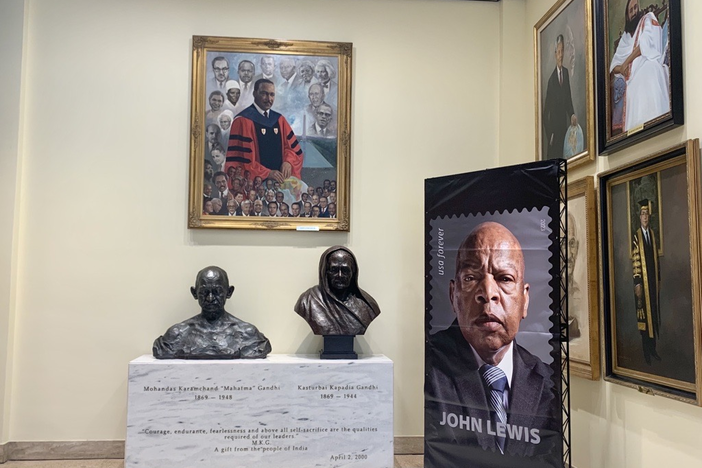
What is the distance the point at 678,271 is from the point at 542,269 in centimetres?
99

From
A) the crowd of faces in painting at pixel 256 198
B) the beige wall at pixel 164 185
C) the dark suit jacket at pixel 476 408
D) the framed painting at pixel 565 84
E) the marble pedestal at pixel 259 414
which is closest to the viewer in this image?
the dark suit jacket at pixel 476 408

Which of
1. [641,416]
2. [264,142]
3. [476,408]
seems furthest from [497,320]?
[264,142]

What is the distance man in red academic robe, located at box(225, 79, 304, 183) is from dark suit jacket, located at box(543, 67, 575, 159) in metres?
2.39

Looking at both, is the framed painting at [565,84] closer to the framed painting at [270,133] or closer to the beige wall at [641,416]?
the beige wall at [641,416]

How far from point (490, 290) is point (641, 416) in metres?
1.33

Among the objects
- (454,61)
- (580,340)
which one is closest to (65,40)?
(454,61)

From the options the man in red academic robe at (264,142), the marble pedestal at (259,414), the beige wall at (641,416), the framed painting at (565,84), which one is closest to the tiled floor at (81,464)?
the marble pedestal at (259,414)

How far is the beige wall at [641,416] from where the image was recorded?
3.69 meters

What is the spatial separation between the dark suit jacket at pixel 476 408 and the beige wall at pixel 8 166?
12.6 feet

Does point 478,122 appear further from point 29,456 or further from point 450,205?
point 29,456

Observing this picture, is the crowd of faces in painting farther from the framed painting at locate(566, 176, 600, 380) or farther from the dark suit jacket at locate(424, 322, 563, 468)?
the framed painting at locate(566, 176, 600, 380)

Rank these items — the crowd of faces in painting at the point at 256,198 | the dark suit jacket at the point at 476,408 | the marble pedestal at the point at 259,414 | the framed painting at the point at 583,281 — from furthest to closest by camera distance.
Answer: the crowd of faces in painting at the point at 256,198
the marble pedestal at the point at 259,414
the framed painting at the point at 583,281
the dark suit jacket at the point at 476,408

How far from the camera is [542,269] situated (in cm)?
454

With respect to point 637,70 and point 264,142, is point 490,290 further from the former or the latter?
point 264,142
